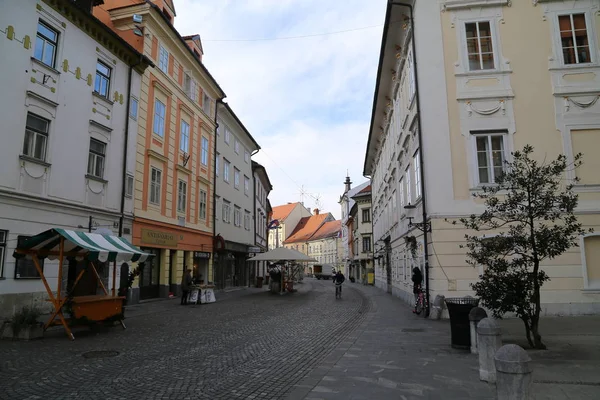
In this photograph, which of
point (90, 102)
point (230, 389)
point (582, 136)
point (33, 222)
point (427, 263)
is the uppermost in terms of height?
point (90, 102)

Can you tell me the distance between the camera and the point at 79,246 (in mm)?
10891

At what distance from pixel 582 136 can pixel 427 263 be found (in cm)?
681

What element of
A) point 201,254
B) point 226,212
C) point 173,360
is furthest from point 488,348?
point 226,212

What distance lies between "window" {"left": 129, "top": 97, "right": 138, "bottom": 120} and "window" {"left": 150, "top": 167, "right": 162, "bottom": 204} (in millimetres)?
2836

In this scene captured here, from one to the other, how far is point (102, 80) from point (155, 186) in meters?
5.76

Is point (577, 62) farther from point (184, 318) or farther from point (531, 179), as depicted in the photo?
point (184, 318)

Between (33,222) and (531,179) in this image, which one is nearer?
(531,179)

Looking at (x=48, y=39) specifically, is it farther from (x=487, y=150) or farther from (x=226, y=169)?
(x=226, y=169)

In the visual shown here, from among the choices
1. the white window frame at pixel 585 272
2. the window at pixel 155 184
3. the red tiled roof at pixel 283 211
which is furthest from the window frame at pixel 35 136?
the red tiled roof at pixel 283 211

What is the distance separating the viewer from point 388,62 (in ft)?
67.0

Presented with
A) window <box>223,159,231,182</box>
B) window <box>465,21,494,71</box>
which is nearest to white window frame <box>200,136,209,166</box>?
window <box>223,159,231,182</box>

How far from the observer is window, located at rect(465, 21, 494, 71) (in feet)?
50.2

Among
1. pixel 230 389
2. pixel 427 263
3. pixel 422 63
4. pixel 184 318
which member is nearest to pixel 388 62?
pixel 422 63

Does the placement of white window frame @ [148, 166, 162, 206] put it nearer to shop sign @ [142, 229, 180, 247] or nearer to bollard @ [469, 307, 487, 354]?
shop sign @ [142, 229, 180, 247]
